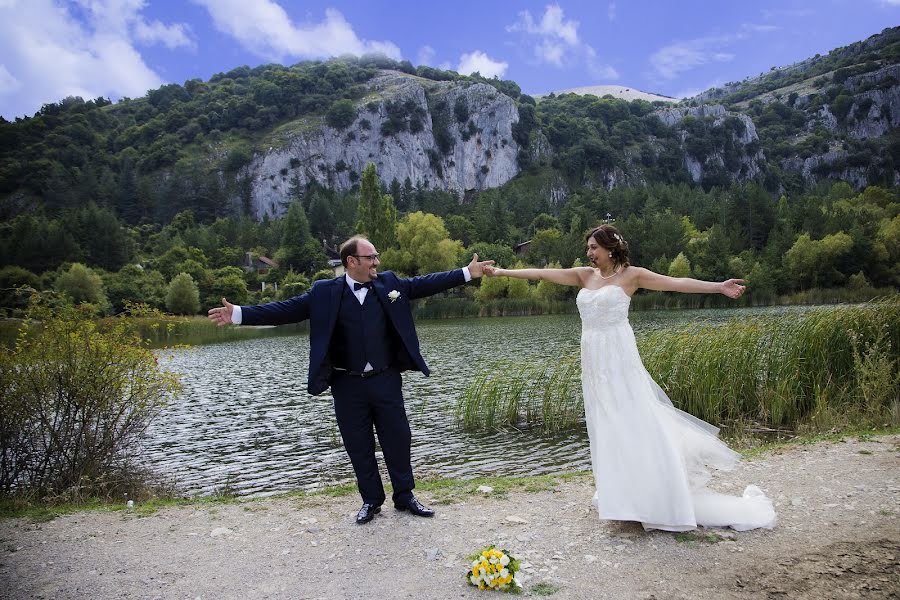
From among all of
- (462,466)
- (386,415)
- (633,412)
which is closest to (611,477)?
(633,412)

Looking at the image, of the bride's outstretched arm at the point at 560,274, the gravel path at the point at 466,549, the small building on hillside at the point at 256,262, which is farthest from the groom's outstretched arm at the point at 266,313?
the small building on hillside at the point at 256,262

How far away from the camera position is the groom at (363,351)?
232 inches

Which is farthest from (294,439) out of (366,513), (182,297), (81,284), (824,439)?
(81,284)

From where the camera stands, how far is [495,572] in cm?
430

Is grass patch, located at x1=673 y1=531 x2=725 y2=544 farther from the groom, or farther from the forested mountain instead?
the forested mountain

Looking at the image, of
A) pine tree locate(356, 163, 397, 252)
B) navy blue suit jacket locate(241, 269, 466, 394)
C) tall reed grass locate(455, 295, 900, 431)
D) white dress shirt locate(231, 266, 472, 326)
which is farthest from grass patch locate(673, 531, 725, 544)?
pine tree locate(356, 163, 397, 252)

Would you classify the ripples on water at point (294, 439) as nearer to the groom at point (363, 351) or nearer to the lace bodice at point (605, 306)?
the groom at point (363, 351)

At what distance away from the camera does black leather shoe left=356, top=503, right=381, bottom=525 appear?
5984mm

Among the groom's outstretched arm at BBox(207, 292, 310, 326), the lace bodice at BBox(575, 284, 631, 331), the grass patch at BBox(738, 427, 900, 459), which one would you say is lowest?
the grass patch at BBox(738, 427, 900, 459)

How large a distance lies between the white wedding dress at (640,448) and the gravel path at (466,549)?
200 mm

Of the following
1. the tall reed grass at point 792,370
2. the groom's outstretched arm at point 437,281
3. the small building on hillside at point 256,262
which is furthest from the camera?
the small building on hillside at point 256,262

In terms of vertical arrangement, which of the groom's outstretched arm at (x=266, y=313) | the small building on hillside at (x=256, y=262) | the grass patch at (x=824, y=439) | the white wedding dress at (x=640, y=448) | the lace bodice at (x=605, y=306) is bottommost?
the grass patch at (x=824, y=439)

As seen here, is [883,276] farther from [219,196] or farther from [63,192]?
[63,192]

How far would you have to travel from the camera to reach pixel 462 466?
11.0 meters
